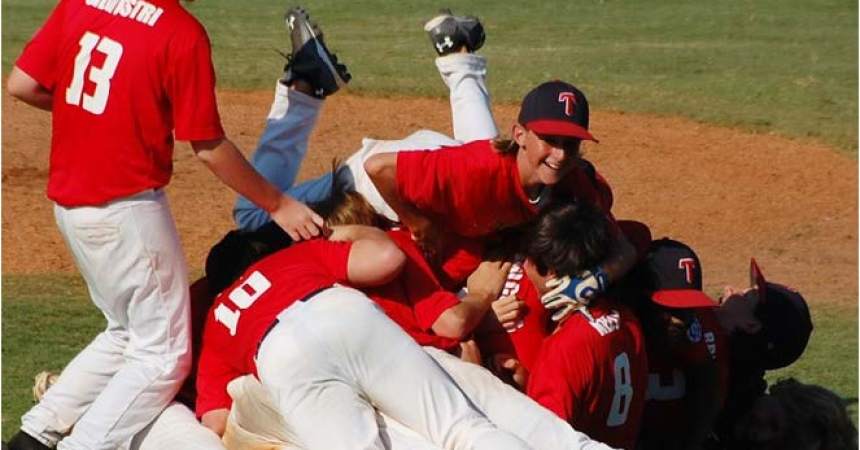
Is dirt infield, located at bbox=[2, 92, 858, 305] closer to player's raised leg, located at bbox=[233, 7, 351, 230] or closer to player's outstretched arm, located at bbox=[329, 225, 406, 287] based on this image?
player's raised leg, located at bbox=[233, 7, 351, 230]

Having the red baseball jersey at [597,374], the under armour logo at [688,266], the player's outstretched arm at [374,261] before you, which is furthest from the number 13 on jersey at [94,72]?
the under armour logo at [688,266]

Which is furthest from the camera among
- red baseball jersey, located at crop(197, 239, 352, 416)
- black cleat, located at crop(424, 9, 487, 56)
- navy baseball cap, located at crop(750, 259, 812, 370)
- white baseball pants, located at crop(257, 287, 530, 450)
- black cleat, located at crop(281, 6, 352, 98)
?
black cleat, located at crop(424, 9, 487, 56)

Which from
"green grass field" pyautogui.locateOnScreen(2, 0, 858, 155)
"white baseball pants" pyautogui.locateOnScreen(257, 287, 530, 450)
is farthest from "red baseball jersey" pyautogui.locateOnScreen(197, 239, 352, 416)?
"green grass field" pyautogui.locateOnScreen(2, 0, 858, 155)

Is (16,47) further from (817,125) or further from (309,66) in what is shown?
(309,66)

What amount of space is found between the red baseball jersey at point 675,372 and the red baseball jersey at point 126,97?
69.4 inches

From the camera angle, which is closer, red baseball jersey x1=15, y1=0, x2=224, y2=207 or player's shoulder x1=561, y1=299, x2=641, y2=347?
player's shoulder x1=561, y1=299, x2=641, y2=347

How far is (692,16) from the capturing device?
2005 cm

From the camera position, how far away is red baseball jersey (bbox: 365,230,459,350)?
217 inches

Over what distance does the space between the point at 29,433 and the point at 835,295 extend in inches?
258

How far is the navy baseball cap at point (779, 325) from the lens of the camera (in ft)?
20.8

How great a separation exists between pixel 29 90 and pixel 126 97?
519 millimetres

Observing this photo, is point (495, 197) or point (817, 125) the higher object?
point (495, 197)

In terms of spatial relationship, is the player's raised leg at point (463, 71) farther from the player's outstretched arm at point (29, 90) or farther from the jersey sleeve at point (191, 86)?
the player's outstretched arm at point (29, 90)

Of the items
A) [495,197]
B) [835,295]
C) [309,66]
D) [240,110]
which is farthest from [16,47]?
[495,197]
